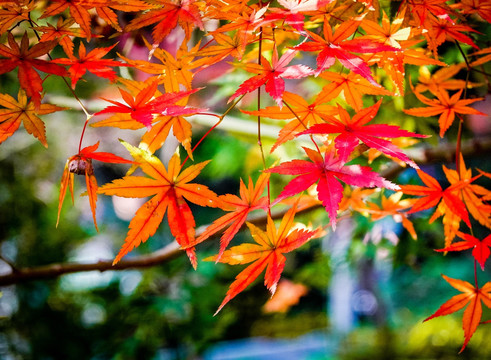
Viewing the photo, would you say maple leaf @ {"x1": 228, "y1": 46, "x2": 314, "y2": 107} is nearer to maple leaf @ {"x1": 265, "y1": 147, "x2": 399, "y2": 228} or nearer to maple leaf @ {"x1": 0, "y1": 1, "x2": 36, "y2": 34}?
maple leaf @ {"x1": 265, "y1": 147, "x2": 399, "y2": 228}

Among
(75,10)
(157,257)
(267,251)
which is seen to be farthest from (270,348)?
(75,10)

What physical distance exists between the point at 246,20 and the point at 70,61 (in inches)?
10.9

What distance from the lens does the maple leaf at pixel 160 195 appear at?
52 centimetres

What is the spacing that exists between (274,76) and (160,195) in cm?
23

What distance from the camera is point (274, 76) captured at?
525mm

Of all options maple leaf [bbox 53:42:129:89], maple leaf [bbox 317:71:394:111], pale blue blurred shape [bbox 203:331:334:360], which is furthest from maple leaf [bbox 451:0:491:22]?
pale blue blurred shape [bbox 203:331:334:360]

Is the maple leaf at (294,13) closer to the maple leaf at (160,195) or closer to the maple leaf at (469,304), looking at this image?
the maple leaf at (160,195)

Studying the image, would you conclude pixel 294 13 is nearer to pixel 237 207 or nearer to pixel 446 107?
pixel 237 207

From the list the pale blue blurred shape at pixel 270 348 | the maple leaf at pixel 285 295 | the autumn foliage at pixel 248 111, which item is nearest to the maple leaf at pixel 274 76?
the autumn foliage at pixel 248 111

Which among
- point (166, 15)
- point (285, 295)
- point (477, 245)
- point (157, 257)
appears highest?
point (166, 15)

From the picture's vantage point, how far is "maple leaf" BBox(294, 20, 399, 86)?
1.59 ft

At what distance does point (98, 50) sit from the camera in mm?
620

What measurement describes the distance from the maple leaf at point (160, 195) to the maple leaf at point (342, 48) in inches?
8.0

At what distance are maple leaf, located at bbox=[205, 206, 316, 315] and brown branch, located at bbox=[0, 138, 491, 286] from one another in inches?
15.9
